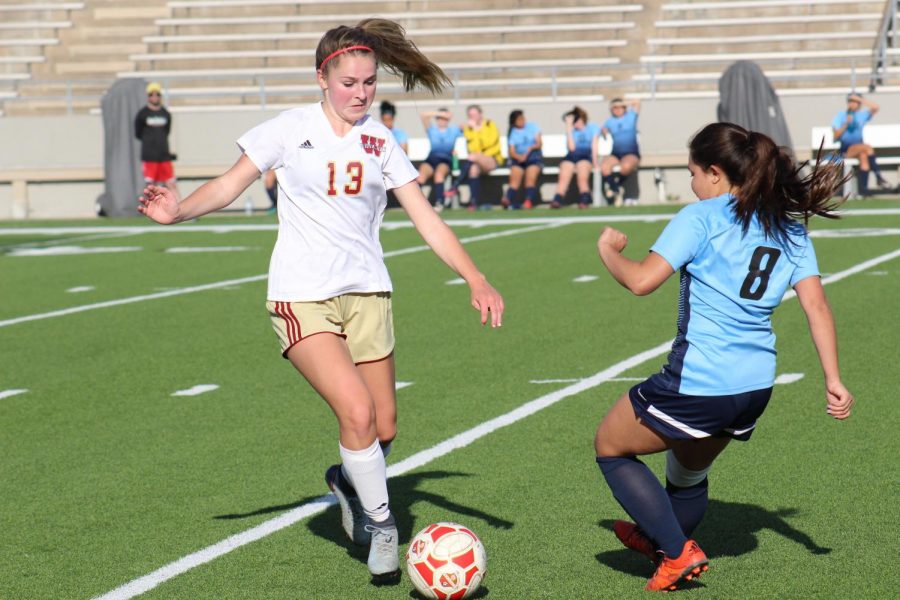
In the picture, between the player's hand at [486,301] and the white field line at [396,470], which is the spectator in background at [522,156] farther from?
the player's hand at [486,301]

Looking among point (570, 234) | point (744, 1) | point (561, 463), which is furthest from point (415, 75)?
point (744, 1)

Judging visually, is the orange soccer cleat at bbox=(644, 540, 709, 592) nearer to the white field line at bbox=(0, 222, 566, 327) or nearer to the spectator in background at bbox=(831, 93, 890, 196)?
the white field line at bbox=(0, 222, 566, 327)

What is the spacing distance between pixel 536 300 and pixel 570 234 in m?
6.85

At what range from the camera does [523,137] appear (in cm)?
2580

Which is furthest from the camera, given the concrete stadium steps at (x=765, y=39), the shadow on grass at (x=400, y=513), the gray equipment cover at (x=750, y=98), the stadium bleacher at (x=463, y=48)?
the concrete stadium steps at (x=765, y=39)

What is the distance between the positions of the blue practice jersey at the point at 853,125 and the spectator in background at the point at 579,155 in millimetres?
4237

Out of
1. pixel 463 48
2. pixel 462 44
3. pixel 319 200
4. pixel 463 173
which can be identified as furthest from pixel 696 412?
pixel 462 44

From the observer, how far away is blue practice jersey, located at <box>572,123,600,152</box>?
25609 mm

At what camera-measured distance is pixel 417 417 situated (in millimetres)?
8039

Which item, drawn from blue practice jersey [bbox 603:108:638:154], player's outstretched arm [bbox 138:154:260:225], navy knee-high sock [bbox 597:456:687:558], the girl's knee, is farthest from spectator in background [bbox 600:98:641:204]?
navy knee-high sock [bbox 597:456:687:558]

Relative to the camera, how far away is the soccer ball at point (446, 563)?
4.71 metres

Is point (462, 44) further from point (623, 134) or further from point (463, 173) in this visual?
point (623, 134)

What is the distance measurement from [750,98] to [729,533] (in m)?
21.6

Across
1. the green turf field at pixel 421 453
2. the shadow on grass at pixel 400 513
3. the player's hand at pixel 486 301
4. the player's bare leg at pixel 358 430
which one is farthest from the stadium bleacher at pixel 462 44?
the player's bare leg at pixel 358 430
